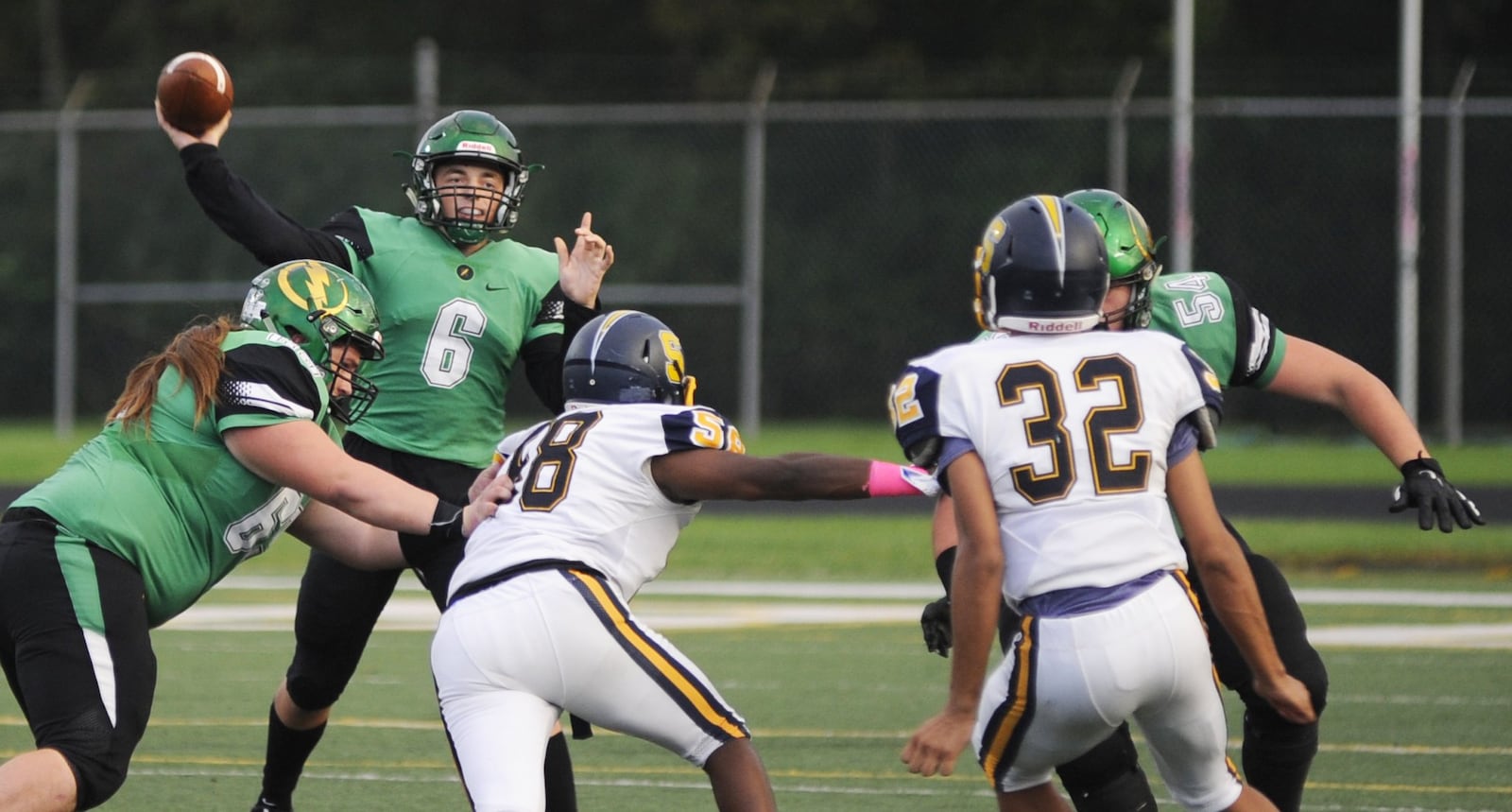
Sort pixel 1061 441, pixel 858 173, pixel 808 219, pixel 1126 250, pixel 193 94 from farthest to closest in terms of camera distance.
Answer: pixel 808 219
pixel 858 173
pixel 193 94
pixel 1126 250
pixel 1061 441

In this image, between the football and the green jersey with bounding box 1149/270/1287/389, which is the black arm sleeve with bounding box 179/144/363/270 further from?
the green jersey with bounding box 1149/270/1287/389

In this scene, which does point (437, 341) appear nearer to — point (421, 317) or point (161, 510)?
point (421, 317)

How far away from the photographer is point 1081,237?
4258 millimetres

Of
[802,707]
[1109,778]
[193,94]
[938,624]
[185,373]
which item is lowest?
[802,707]

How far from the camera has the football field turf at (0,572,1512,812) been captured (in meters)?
6.34

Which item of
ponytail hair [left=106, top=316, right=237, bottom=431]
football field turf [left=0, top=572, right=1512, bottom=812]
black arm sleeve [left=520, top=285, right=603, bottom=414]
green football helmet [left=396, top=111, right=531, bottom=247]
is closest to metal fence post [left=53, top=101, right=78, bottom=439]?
football field turf [left=0, top=572, right=1512, bottom=812]

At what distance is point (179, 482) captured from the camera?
4.68m

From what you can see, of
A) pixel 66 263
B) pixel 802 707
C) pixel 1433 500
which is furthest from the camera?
pixel 66 263

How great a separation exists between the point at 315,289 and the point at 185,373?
38 centimetres

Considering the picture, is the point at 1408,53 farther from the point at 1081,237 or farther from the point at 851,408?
the point at 1081,237

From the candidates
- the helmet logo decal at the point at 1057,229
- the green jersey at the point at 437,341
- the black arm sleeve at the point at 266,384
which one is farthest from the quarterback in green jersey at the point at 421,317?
the helmet logo decal at the point at 1057,229

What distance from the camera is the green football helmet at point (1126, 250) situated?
4859mm

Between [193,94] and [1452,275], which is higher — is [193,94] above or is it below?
below

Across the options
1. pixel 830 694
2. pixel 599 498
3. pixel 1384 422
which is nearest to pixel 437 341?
pixel 599 498
